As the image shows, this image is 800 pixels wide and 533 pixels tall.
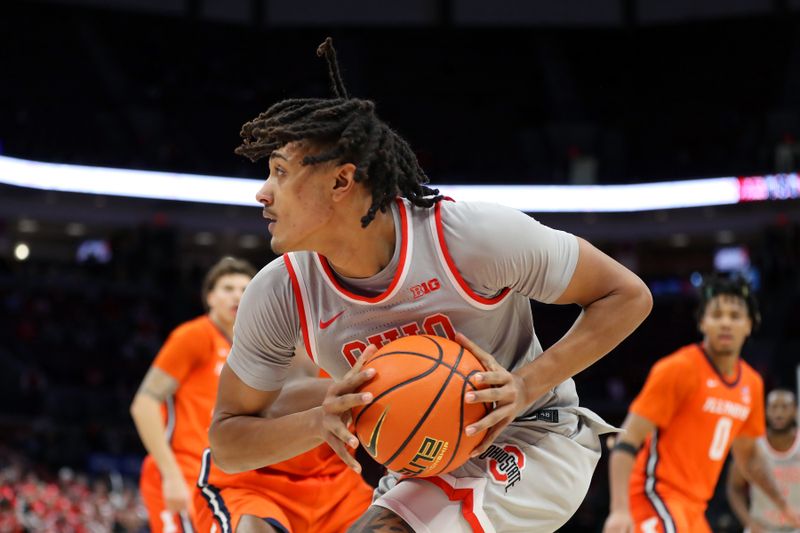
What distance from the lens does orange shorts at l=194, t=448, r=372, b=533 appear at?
3.75m

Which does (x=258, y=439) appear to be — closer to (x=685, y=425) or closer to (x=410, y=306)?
(x=410, y=306)

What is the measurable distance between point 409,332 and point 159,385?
2621 mm

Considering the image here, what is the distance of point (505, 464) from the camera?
2.91m

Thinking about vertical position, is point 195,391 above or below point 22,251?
below

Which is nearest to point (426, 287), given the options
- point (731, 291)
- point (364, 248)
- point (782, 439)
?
point (364, 248)

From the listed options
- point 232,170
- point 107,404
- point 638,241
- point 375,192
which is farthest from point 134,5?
point 375,192

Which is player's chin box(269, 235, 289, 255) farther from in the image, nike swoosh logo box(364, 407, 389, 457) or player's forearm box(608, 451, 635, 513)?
player's forearm box(608, 451, 635, 513)

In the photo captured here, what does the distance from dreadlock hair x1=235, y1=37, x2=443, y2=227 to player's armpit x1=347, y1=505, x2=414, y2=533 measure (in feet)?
2.59

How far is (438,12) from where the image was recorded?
25.0 metres

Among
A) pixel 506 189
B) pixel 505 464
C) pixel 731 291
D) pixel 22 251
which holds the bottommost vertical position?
pixel 505 464

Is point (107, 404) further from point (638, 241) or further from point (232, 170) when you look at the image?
point (638, 241)

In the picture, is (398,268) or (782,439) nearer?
(398,268)

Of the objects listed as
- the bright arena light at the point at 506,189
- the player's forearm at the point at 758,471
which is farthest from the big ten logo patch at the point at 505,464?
the bright arena light at the point at 506,189

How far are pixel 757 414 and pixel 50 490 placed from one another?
33.3 feet
